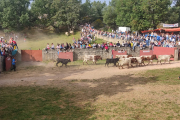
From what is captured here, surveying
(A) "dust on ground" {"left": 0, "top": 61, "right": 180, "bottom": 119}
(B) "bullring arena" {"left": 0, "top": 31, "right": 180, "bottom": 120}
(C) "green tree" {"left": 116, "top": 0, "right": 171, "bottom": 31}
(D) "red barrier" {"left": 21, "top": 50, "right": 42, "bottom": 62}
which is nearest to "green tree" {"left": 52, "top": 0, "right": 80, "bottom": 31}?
(C) "green tree" {"left": 116, "top": 0, "right": 171, "bottom": 31}

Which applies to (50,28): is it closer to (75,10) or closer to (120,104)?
(75,10)

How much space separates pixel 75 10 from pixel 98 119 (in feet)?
145

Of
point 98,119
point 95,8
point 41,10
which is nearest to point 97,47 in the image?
point 98,119

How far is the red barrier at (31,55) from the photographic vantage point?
27.9 metres

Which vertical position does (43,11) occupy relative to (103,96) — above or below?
above

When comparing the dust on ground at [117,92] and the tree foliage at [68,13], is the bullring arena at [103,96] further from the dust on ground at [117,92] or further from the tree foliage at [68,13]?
the tree foliage at [68,13]

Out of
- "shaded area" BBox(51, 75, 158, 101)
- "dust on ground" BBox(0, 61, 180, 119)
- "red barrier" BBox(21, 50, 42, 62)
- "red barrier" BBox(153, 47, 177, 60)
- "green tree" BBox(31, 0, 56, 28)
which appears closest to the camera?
"dust on ground" BBox(0, 61, 180, 119)

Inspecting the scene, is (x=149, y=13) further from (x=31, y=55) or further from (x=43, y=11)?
(x=31, y=55)

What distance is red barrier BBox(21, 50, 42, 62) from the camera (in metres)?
27.9

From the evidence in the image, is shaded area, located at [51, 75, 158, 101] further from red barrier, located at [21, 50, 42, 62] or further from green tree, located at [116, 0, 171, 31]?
green tree, located at [116, 0, 171, 31]

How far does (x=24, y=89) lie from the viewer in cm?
1323

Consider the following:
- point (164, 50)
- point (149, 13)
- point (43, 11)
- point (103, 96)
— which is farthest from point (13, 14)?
point (103, 96)

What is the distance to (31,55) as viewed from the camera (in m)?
28.2

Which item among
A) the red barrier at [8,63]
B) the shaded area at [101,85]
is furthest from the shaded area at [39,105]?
the red barrier at [8,63]
